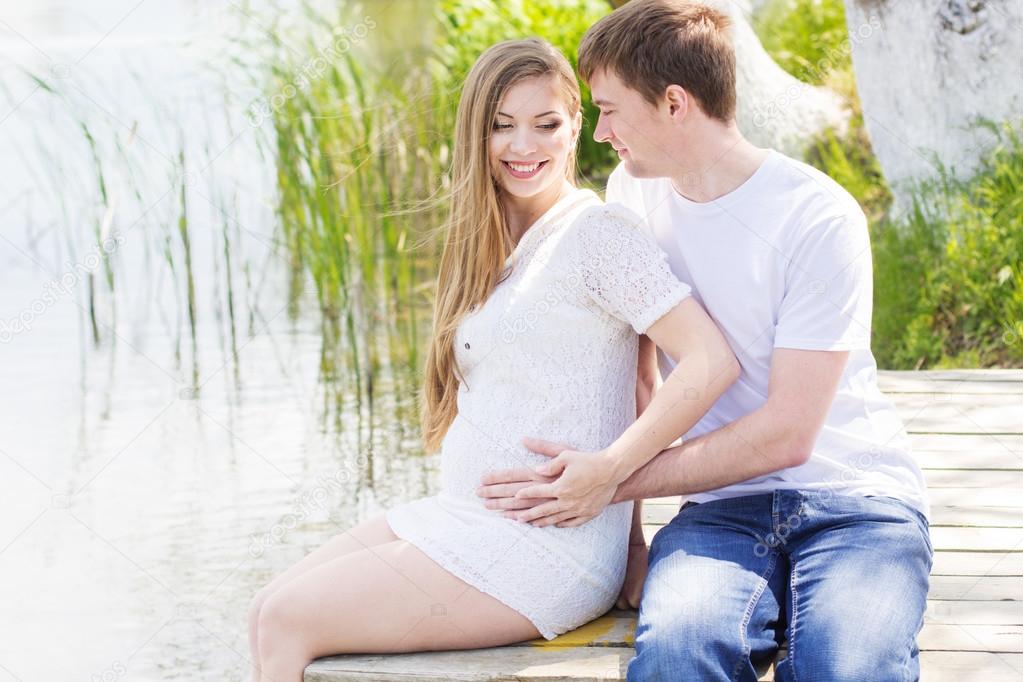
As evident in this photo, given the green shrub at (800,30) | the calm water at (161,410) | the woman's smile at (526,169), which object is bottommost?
the calm water at (161,410)

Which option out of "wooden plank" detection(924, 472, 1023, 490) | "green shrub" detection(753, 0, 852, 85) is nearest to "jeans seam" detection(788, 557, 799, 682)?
"wooden plank" detection(924, 472, 1023, 490)

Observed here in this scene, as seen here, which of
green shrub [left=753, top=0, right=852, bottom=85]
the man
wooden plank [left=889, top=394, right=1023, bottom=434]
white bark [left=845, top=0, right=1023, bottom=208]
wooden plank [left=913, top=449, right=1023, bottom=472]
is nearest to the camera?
the man

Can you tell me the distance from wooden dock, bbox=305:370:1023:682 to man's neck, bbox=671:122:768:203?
73cm

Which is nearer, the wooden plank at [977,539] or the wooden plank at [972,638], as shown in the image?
the wooden plank at [972,638]

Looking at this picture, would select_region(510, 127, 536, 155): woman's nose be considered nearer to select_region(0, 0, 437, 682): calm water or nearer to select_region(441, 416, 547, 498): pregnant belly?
select_region(441, 416, 547, 498): pregnant belly

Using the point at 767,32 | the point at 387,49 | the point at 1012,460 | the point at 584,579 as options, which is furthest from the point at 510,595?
the point at 767,32

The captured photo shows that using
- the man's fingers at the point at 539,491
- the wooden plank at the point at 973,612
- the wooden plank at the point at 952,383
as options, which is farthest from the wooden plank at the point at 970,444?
the man's fingers at the point at 539,491

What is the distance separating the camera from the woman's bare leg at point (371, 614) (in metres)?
1.86

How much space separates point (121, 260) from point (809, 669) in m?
4.89

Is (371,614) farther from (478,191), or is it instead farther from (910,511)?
(910,511)

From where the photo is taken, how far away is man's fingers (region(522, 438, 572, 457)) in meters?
1.96

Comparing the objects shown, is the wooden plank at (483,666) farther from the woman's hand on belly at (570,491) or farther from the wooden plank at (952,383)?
the wooden plank at (952,383)

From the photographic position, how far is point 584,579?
1.94 m

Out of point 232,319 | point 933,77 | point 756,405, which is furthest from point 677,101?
point 232,319
